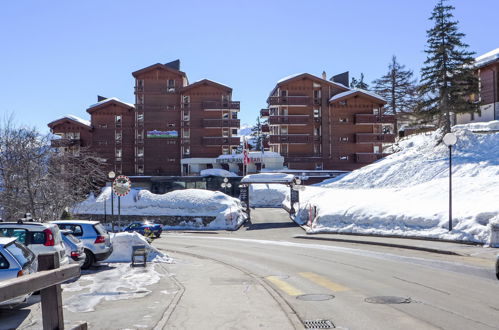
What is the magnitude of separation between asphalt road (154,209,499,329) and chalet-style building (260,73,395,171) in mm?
48973

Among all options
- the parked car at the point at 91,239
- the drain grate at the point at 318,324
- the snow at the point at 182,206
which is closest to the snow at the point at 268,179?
the snow at the point at 182,206

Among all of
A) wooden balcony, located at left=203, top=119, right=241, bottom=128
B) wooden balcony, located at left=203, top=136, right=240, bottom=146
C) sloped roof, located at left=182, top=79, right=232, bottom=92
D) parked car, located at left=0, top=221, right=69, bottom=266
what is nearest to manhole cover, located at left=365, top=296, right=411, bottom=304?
parked car, located at left=0, top=221, right=69, bottom=266

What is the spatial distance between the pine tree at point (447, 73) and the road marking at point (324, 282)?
38.7 metres

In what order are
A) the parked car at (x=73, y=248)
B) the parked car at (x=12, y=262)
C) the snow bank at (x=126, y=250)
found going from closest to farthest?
the parked car at (x=12, y=262), the parked car at (x=73, y=248), the snow bank at (x=126, y=250)

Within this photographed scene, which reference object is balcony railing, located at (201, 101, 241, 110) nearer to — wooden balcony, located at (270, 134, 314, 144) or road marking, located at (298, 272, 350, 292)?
wooden balcony, located at (270, 134, 314, 144)

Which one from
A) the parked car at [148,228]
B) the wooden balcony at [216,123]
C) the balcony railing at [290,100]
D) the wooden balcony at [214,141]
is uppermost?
the balcony railing at [290,100]

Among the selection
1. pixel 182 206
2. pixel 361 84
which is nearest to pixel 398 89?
pixel 361 84

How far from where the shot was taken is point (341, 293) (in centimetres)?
1118

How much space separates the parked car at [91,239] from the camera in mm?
16562

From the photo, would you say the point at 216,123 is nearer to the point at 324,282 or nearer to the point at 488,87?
the point at 488,87

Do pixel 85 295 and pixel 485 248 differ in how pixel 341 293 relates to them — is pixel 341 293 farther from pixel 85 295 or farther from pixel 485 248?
pixel 485 248

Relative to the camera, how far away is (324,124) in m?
69.9

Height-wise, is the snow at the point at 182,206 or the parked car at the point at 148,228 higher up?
the snow at the point at 182,206

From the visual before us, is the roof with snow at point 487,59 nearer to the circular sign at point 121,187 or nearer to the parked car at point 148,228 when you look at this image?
the parked car at point 148,228
